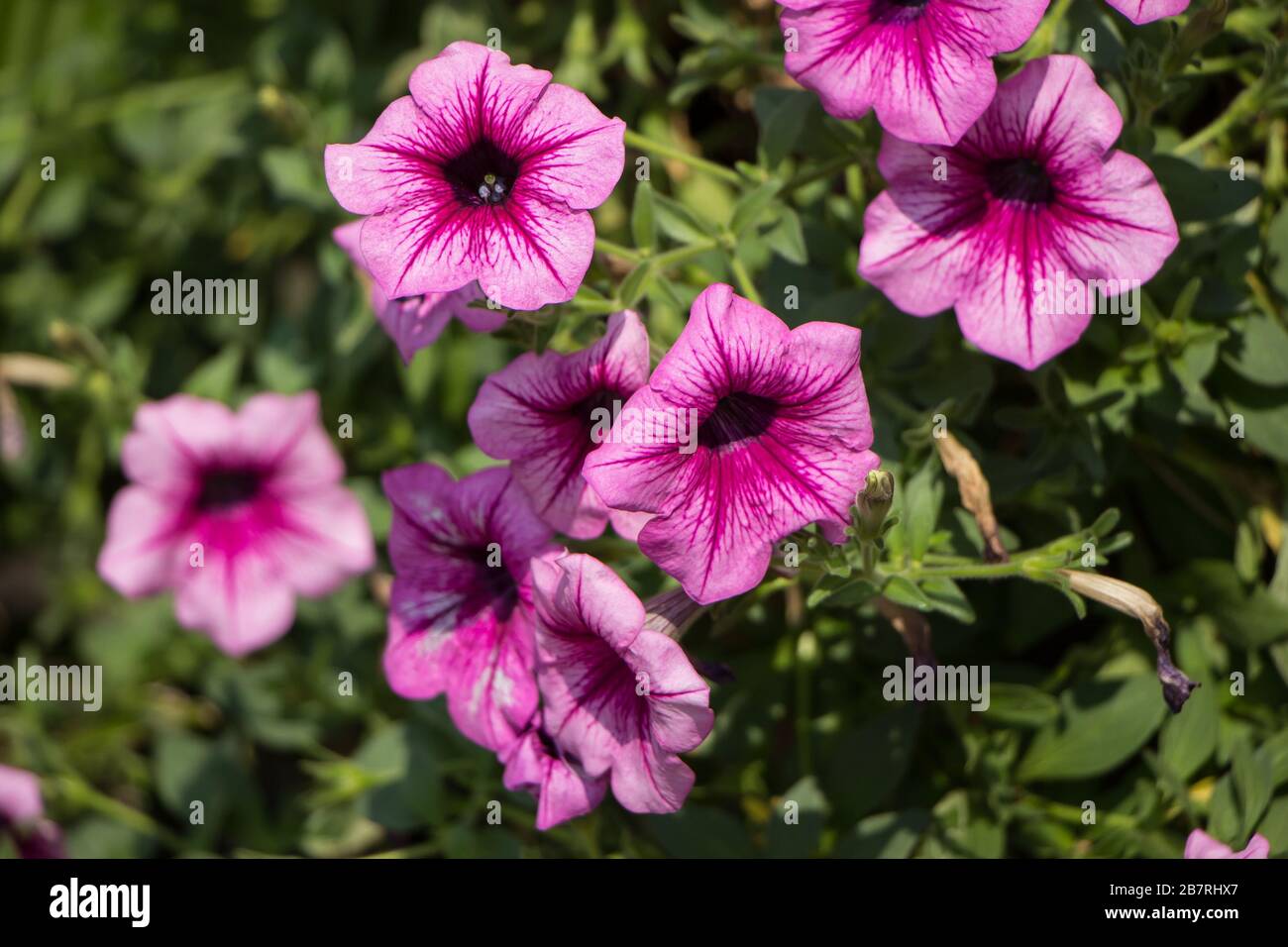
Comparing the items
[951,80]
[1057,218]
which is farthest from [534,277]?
[1057,218]

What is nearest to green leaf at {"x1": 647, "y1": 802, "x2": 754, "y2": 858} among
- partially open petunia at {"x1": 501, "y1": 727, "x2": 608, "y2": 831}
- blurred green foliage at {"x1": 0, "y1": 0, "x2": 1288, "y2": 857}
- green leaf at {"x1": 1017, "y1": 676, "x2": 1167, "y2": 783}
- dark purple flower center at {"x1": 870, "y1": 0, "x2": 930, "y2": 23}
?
blurred green foliage at {"x1": 0, "y1": 0, "x2": 1288, "y2": 857}

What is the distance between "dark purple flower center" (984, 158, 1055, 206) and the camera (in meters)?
1.36

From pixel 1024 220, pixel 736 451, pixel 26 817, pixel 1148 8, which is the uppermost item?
pixel 1148 8

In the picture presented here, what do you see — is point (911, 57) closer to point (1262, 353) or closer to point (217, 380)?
point (1262, 353)

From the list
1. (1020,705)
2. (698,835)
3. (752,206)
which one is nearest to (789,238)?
(752,206)

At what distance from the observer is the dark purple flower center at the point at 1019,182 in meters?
1.36

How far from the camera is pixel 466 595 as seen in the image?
4.96 ft

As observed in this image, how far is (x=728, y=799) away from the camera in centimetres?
182

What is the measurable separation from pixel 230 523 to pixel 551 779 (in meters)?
0.98

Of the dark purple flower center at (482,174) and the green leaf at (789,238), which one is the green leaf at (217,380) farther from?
the green leaf at (789,238)

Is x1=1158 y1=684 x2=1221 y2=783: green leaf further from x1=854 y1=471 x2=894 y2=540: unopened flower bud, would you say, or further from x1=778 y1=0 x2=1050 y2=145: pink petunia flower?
x1=778 y1=0 x2=1050 y2=145: pink petunia flower

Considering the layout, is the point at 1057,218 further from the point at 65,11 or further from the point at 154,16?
the point at 65,11

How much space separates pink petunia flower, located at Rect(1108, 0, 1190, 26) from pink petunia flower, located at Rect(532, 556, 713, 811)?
2.52 feet

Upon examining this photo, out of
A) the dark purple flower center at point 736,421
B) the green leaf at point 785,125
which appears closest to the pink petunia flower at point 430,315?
the dark purple flower center at point 736,421
